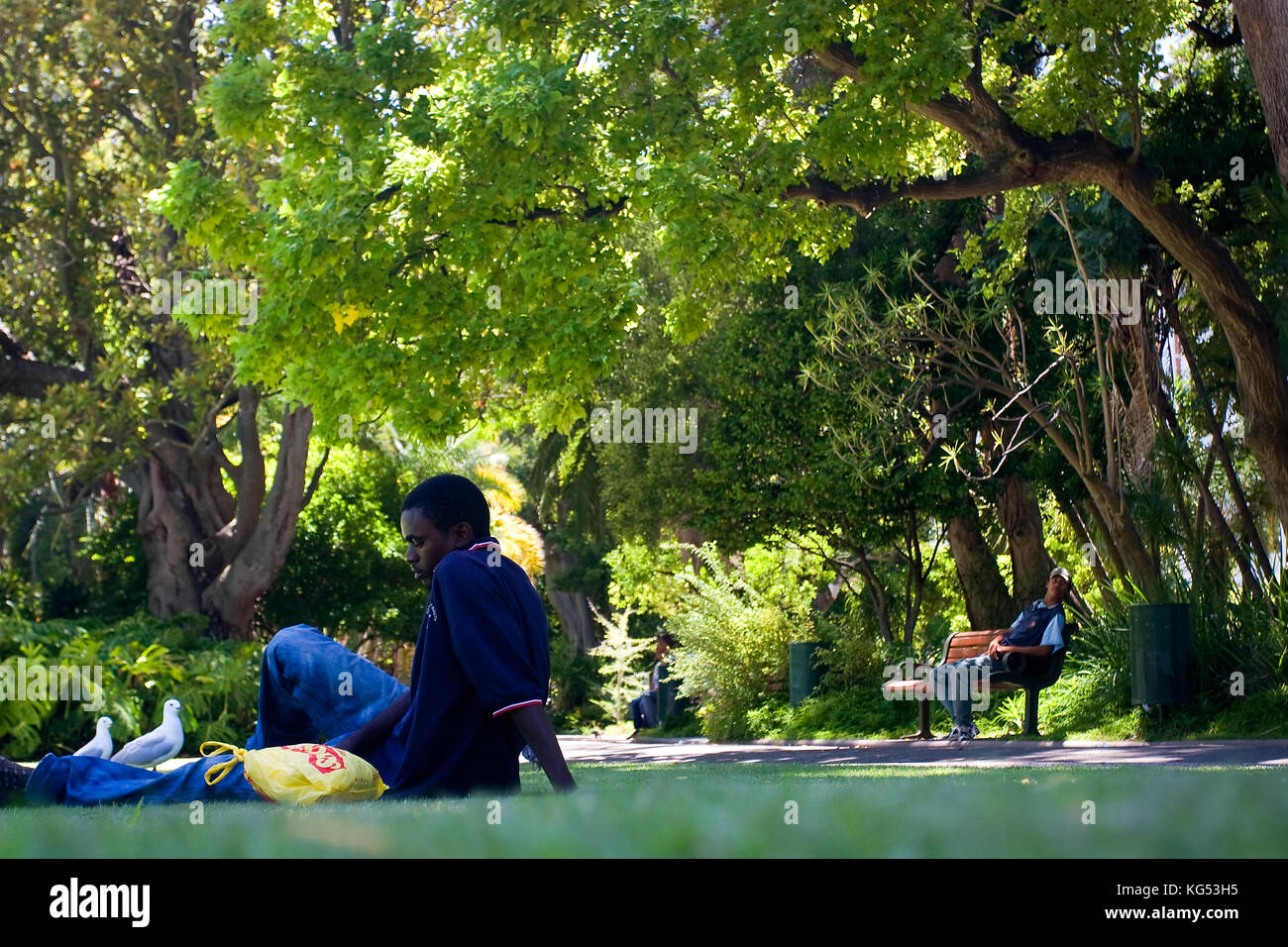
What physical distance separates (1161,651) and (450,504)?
369 inches

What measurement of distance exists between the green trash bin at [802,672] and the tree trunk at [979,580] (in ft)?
10.0

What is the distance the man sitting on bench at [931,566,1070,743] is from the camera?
12727 mm

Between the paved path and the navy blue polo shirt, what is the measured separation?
4.96 m

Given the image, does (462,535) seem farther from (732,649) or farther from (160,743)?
(732,649)

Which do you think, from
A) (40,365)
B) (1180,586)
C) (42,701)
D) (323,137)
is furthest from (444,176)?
(40,365)

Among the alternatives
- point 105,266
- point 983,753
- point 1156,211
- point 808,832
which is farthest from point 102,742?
point 105,266

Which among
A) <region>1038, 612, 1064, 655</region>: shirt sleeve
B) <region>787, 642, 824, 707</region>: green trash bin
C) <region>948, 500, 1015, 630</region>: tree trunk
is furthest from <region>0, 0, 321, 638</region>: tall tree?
<region>1038, 612, 1064, 655</region>: shirt sleeve

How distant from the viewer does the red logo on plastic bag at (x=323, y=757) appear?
428 cm

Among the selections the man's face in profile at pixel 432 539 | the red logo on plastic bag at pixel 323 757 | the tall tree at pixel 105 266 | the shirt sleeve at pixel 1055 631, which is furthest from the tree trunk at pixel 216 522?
the red logo on plastic bag at pixel 323 757

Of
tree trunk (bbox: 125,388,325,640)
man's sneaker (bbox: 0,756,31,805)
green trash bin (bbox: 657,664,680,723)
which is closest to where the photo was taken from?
man's sneaker (bbox: 0,756,31,805)

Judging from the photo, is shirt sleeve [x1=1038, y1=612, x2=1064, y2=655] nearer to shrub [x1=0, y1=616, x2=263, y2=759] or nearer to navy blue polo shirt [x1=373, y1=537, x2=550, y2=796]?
navy blue polo shirt [x1=373, y1=537, x2=550, y2=796]

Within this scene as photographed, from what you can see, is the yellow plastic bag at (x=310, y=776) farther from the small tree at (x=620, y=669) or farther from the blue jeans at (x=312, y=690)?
the small tree at (x=620, y=669)

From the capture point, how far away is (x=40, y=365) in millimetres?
20609
